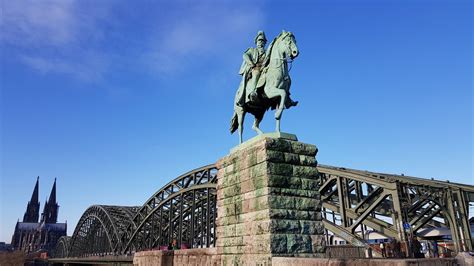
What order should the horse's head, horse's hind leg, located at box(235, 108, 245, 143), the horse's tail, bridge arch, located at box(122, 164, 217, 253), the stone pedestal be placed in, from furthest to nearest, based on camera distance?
bridge arch, located at box(122, 164, 217, 253) → the horse's tail → horse's hind leg, located at box(235, 108, 245, 143) → the horse's head → the stone pedestal

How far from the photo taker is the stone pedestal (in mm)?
8102

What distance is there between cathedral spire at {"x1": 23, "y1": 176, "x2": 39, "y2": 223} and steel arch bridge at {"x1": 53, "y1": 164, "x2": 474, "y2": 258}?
120 m

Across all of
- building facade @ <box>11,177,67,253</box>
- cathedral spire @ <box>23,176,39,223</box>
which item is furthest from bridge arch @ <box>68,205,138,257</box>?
cathedral spire @ <box>23,176,39,223</box>

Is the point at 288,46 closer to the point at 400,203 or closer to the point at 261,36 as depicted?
the point at 261,36

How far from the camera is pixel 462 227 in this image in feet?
82.2

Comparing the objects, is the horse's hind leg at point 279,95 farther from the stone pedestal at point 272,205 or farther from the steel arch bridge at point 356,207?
the steel arch bridge at point 356,207

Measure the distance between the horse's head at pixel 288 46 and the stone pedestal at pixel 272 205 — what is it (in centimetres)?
229

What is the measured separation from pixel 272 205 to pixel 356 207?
2043cm

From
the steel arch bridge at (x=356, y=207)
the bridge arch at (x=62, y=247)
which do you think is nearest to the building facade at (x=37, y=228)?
the bridge arch at (x=62, y=247)

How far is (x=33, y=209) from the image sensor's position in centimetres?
16875

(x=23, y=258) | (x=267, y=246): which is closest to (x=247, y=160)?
(x=267, y=246)

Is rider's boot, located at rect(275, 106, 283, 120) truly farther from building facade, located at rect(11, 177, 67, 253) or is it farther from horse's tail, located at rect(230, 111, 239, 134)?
building facade, located at rect(11, 177, 67, 253)

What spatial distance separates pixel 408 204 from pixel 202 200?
23892 mm

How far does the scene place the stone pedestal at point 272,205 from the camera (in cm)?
810
